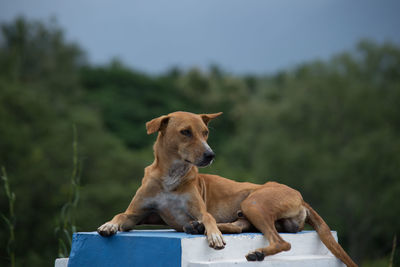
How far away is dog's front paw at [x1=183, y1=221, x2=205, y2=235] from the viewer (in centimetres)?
484

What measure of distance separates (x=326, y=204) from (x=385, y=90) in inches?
441

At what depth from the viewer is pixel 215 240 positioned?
4414mm

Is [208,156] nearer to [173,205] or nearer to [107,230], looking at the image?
[173,205]

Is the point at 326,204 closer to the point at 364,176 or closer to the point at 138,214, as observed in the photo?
the point at 364,176

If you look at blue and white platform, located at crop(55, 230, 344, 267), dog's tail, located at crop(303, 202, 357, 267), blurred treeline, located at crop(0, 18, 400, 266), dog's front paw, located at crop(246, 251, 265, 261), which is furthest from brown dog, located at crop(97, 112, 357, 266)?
blurred treeline, located at crop(0, 18, 400, 266)

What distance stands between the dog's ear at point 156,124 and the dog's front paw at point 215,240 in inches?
51.3

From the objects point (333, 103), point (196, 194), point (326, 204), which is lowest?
point (326, 204)

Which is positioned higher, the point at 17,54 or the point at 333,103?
the point at 17,54

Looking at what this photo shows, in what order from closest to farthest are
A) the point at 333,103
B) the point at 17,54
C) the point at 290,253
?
the point at 290,253
the point at 17,54
the point at 333,103

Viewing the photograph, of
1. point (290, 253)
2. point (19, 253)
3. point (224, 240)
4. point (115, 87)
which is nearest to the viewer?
point (224, 240)

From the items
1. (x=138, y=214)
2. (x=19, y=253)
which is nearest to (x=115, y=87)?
(x=19, y=253)

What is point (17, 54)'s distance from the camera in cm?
3741

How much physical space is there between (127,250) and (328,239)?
211cm

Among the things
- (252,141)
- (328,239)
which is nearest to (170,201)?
(328,239)
